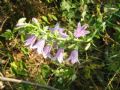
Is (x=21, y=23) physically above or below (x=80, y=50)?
above

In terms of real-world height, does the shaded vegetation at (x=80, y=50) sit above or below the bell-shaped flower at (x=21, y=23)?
below

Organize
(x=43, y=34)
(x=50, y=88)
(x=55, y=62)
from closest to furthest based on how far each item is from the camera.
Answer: (x=43, y=34) < (x=50, y=88) < (x=55, y=62)

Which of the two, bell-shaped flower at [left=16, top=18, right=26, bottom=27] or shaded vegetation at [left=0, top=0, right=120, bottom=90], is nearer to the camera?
bell-shaped flower at [left=16, top=18, right=26, bottom=27]

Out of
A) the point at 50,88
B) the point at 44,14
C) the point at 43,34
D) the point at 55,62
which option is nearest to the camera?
the point at 43,34

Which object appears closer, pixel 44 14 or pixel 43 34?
pixel 43 34

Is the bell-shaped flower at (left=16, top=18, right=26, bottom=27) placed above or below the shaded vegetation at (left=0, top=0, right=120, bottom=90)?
above

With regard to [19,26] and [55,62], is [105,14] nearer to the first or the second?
[55,62]

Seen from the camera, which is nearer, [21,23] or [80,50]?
[21,23]

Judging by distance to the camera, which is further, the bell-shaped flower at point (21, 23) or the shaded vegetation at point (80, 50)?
the shaded vegetation at point (80, 50)

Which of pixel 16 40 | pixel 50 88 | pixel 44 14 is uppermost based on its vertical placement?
pixel 44 14

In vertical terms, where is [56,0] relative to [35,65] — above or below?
above

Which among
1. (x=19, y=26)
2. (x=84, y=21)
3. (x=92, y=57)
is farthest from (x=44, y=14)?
(x=19, y=26)
